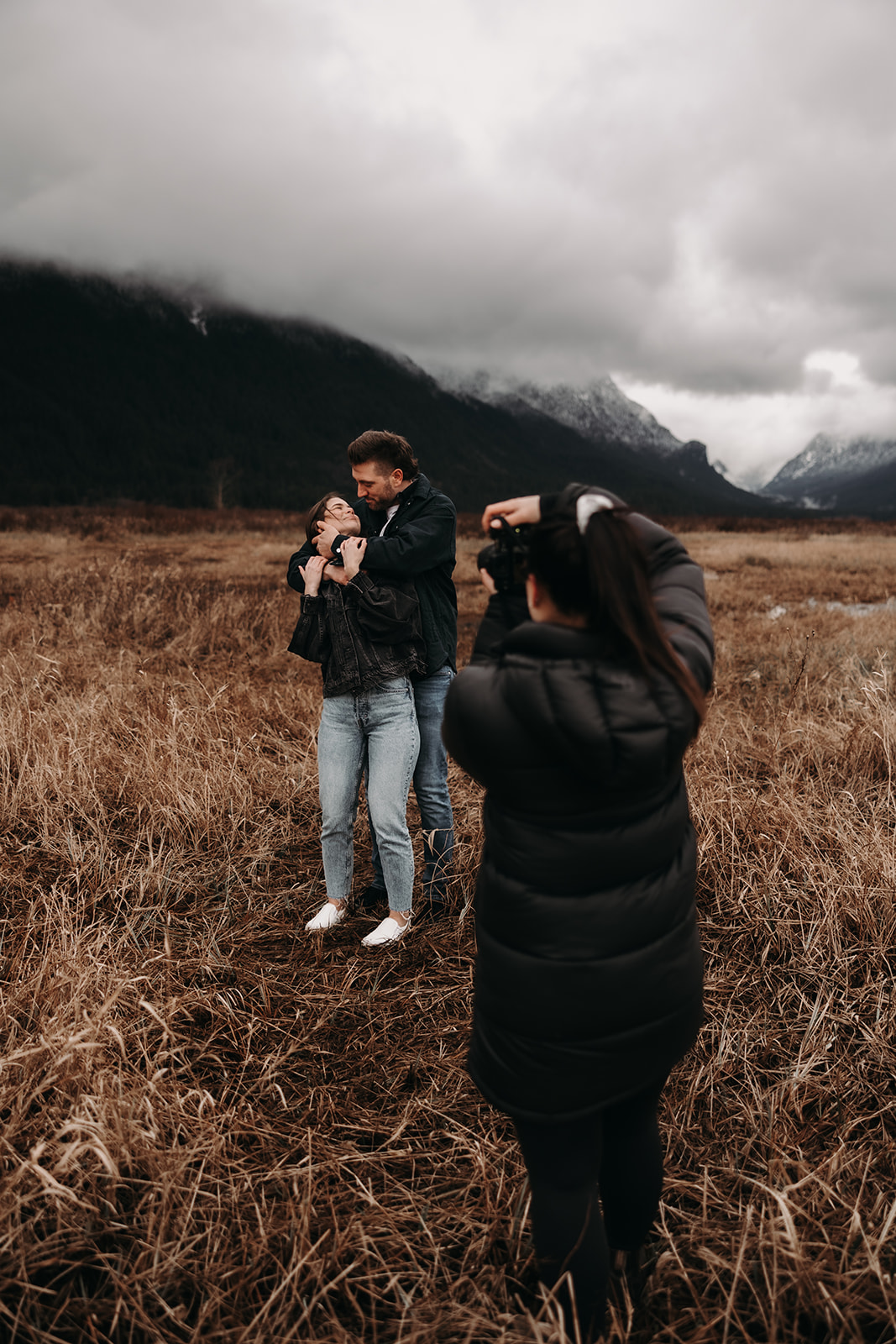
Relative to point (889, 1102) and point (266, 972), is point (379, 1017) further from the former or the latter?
point (889, 1102)

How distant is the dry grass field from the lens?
1.49m

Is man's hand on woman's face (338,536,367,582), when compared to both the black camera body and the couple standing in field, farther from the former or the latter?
the black camera body

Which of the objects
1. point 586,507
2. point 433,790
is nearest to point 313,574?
point 433,790

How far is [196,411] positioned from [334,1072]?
169m

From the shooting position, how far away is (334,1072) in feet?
7.29

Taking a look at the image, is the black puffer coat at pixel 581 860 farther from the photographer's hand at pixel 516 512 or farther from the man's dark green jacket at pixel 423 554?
the man's dark green jacket at pixel 423 554

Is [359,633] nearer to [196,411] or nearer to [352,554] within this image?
[352,554]

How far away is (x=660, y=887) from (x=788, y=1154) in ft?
4.16

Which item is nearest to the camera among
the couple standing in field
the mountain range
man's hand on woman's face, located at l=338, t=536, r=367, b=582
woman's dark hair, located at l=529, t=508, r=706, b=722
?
woman's dark hair, located at l=529, t=508, r=706, b=722

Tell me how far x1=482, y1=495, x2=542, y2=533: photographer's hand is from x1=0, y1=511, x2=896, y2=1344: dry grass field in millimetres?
1594

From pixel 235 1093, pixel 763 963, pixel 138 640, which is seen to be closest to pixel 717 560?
pixel 138 640

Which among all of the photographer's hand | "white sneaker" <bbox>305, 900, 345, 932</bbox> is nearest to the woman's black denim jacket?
"white sneaker" <bbox>305, 900, 345, 932</bbox>

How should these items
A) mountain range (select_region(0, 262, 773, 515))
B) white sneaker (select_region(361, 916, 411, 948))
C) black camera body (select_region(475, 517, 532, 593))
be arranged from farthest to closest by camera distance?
mountain range (select_region(0, 262, 773, 515)) → white sneaker (select_region(361, 916, 411, 948)) → black camera body (select_region(475, 517, 532, 593))

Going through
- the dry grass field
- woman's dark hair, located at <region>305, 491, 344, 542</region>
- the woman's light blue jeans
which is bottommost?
the dry grass field
